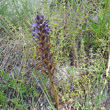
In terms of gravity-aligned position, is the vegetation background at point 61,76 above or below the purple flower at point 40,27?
below

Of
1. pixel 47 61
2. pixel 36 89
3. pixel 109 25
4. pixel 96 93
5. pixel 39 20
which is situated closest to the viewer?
pixel 39 20

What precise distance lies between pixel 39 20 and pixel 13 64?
3.83 feet

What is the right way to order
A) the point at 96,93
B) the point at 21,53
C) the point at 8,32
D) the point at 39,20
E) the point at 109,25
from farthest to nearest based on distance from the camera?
the point at 8,32 < the point at 21,53 < the point at 109,25 < the point at 96,93 < the point at 39,20

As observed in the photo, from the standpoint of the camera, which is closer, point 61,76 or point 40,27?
point 40,27

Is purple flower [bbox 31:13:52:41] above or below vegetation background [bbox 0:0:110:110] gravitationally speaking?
above

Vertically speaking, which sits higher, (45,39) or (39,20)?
(39,20)

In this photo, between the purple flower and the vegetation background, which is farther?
the vegetation background

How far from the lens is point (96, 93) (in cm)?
172

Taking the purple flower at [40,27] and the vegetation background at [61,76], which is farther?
the vegetation background at [61,76]

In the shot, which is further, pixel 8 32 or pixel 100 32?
pixel 8 32

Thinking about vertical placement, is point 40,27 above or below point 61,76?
above

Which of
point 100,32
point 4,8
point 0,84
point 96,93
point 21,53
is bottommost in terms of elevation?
point 96,93

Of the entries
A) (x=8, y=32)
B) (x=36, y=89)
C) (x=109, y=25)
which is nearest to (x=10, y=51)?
(x=8, y=32)

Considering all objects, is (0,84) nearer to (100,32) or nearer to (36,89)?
(36,89)
